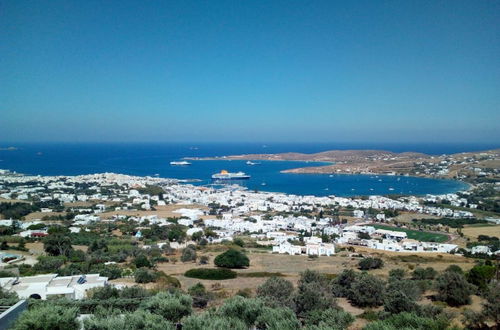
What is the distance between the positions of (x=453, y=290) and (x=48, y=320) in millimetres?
10110

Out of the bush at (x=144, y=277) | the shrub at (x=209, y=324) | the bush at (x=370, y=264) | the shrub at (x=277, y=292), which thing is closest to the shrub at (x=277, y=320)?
the shrub at (x=209, y=324)

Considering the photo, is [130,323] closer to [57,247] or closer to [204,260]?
[204,260]

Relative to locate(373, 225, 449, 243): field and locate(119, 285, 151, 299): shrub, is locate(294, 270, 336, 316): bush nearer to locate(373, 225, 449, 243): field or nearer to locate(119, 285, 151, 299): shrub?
locate(119, 285, 151, 299): shrub

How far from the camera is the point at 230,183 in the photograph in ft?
204

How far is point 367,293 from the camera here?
10.2 meters

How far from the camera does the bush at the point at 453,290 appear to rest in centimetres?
1032

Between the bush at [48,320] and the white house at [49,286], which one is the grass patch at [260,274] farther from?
the bush at [48,320]

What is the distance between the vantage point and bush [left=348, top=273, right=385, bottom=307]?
10148 mm

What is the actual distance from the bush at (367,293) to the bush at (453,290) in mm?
1914

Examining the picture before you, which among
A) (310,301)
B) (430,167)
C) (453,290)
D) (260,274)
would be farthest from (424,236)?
(430,167)

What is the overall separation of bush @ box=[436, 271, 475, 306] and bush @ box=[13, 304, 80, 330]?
9.62 meters

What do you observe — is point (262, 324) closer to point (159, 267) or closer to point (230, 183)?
point (159, 267)

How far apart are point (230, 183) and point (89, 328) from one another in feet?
184

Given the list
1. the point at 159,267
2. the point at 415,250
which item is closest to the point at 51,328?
the point at 159,267
